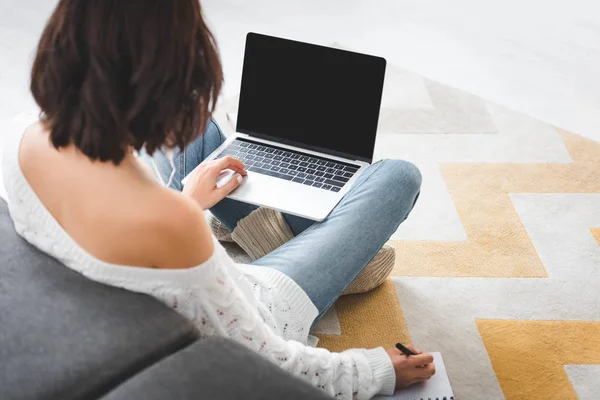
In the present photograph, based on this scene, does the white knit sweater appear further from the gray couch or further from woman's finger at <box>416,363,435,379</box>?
woman's finger at <box>416,363,435,379</box>

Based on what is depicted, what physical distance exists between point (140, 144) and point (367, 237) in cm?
72

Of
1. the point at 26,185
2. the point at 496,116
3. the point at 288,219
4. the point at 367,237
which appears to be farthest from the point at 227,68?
the point at 26,185

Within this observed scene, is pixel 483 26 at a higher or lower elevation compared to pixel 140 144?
lower

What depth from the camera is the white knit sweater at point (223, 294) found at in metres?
1.07

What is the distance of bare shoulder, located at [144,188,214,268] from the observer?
3.31ft

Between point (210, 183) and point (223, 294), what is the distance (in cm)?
59

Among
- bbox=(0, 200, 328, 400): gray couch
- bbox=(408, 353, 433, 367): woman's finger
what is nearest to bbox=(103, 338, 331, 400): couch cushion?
bbox=(0, 200, 328, 400): gray couch

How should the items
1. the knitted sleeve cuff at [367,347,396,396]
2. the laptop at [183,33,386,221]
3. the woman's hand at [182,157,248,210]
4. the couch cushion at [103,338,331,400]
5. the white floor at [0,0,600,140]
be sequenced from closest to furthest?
the couch cushion at [103,338,331,400], the knitted sleeve cuff at [367,347,396,396], the woman's hand at [182,157,248,210], the laptop at [183,33,386,221], the white floor at [0,0,600,140]

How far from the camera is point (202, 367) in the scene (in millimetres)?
985

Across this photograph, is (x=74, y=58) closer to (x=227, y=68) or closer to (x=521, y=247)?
(x=521, y=247)

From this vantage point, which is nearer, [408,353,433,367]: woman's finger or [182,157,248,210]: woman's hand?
[408,353,433,367]: woman's finger

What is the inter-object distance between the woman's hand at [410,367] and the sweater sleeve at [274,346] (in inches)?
1.4

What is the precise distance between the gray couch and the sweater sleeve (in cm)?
6

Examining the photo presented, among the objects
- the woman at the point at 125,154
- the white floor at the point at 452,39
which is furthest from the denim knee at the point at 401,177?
the white floor at the point at 452,39
